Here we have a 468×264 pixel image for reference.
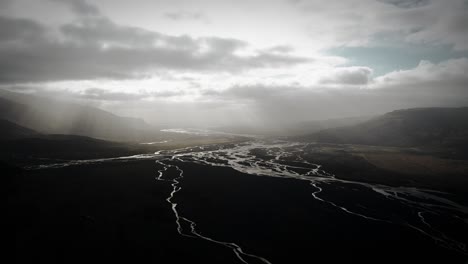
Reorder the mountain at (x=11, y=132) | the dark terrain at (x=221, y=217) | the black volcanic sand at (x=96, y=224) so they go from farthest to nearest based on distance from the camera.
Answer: the mountain at (x=11, y=132) → the dark terrain at (x=221, y=217) → the black volcanic sand at (x=96, y=224)

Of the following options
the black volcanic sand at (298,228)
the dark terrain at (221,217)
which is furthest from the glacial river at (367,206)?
the black volcanic sand at (298,228)

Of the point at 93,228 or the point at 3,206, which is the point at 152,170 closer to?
the point at 3,206

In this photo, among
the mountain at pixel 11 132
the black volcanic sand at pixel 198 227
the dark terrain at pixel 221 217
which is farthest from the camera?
the mountain at pixel 11 132

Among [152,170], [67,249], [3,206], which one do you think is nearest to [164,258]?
[67,249]

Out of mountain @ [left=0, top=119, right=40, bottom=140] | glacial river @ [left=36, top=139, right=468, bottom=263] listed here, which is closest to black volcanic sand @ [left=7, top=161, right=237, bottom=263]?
glacial river @ [left=36, top=139, right=468, bottom=263]

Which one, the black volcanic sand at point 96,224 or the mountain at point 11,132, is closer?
the black volcanic sand at point 96,224

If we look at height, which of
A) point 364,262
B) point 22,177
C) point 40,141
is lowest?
point 364,262

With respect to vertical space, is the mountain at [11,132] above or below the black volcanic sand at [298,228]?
above

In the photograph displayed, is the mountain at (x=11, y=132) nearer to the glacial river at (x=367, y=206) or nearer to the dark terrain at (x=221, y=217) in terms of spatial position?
the dark terrain at (x=221, y=217)

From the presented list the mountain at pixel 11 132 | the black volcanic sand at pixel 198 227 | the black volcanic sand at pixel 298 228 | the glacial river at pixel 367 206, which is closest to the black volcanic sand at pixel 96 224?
the black volcanic sand at pixel 198 227
